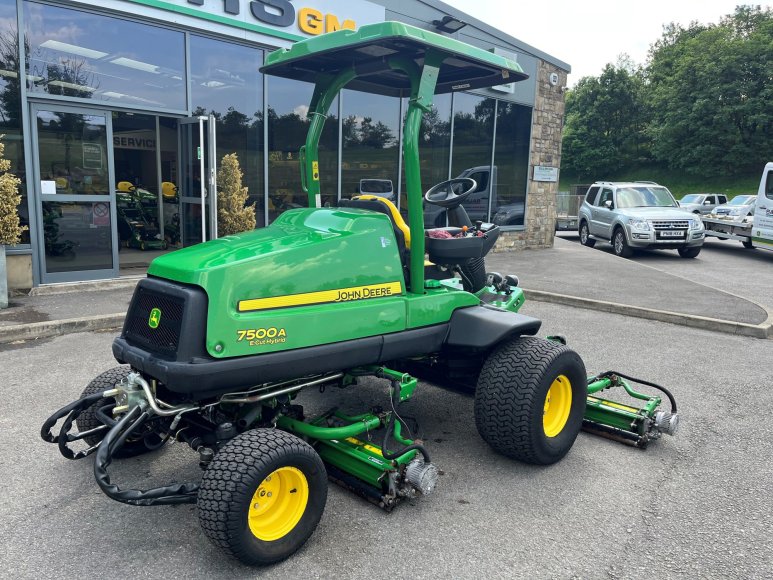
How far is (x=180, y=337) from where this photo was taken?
9.20ft

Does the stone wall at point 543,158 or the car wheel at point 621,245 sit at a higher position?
the stone wall at point 543,158

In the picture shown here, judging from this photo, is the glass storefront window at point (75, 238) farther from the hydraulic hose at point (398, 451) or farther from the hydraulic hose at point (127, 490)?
the hydraulic hose at point (398, 451)

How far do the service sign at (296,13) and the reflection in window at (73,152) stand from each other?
2.28 metres

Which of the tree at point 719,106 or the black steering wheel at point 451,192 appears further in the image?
the tree at point 719,106

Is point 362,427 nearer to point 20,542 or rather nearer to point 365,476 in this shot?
point 365,476

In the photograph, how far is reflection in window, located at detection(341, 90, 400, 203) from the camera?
439 inches

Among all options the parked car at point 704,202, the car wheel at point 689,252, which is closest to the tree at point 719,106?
the parked car at point 704,202

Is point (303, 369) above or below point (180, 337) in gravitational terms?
below

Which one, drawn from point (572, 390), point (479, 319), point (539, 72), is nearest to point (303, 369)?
point (479, 319)

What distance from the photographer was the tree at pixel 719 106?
4084 cm

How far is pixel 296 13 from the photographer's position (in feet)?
33.1

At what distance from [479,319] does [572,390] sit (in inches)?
30.7

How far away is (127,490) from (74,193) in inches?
268

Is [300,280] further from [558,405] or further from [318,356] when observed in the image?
[558,405]
